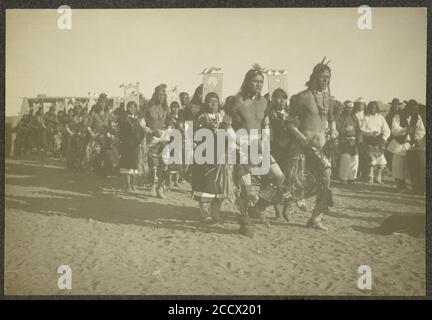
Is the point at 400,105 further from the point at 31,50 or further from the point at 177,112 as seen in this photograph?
the point at 31,50

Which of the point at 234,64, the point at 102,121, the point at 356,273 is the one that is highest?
the point at 234,64

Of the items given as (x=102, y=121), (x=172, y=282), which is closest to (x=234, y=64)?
(x=102, y=121)

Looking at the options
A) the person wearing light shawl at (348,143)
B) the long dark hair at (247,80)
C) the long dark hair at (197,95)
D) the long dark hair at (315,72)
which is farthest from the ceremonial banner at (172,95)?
the person wearing light shawl at (348,143)

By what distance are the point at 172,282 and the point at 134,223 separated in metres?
0.57

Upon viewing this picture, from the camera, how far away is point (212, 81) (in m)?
4.34

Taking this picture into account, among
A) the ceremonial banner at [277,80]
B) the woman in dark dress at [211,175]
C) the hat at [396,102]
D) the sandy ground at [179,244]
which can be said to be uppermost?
the ceremonial banner at [277,80]

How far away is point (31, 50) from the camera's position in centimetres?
436

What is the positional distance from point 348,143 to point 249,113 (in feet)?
2.81

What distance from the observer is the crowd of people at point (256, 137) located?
4.31 m

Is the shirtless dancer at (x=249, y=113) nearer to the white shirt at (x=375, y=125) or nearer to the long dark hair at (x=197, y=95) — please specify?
the long dark hair at (x=197, y=95)

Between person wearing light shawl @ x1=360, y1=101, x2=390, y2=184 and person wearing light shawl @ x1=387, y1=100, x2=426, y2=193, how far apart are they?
0.27ft

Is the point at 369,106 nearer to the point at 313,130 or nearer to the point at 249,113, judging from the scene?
the point at 313,130

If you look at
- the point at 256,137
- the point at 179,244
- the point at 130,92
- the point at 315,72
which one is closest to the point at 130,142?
the point at 130,92
